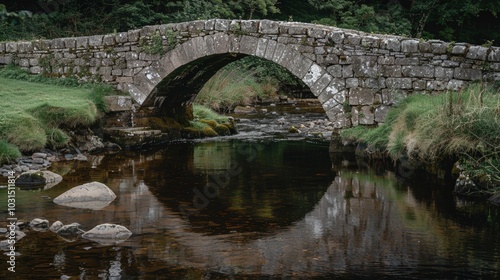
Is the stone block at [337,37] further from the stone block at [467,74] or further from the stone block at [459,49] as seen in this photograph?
the stone block at [467,74]

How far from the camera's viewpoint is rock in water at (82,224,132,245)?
7672mm

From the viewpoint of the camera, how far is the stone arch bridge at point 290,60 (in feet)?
40.4

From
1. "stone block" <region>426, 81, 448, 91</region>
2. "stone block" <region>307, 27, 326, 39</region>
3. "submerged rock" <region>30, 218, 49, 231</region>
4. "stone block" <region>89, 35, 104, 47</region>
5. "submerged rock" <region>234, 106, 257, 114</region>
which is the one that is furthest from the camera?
"submerged rock" <region>234, 106, 257, 114</region>

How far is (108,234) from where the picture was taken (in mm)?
7777

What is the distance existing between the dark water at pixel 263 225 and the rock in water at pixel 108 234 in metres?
0.13

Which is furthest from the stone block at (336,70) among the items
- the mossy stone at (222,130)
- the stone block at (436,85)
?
the mossy stone at (222,130)

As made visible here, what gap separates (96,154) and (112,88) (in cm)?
214

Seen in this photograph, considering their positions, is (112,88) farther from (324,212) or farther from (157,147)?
(324,212)

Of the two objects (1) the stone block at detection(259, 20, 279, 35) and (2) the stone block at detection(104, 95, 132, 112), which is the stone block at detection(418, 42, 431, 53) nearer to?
(1) the stone block at detection(259, 20, 279, 35)

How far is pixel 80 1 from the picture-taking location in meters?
23.3

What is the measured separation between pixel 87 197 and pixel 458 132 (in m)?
5.05

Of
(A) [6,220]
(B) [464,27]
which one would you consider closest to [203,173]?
(A) [6,220]

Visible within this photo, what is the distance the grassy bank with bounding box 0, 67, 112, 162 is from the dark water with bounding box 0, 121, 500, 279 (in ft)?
2.81

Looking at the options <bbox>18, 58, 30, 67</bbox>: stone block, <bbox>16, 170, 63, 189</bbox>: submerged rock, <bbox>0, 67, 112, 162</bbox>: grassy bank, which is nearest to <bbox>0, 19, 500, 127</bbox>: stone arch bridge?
<bbox>18, 58, 30, 67</bbox>: stone block
